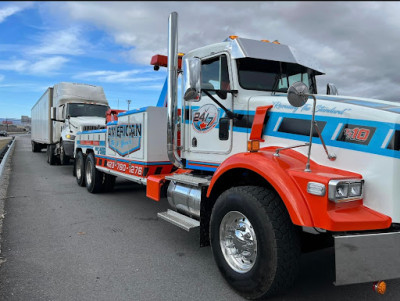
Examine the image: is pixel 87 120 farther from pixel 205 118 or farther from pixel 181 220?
pixel 181 220

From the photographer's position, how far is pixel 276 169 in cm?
285

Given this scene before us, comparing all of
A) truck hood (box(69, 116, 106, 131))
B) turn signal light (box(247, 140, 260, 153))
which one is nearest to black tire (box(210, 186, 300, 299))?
turn signal light (box(247, 140, 260, 153))

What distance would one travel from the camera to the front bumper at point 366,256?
2.39 m

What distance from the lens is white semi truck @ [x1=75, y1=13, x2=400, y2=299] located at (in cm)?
251

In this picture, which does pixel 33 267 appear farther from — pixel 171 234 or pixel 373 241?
pixel 373 241

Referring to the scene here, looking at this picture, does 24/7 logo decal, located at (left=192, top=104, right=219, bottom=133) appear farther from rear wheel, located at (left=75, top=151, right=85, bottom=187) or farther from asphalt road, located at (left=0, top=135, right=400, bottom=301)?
rear wheel, located at (left=75, top=151, right=85, bottom=187)

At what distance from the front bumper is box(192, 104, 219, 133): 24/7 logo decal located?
223 cm

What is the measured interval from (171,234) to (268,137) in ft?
7.77

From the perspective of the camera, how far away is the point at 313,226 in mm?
2525

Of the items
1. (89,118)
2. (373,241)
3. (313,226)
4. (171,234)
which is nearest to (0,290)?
(171,234)

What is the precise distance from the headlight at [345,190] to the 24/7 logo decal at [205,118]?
6.45 feet

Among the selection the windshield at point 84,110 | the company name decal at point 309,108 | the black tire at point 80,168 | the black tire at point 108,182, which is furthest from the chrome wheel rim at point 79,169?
the company name decal at point 309,108

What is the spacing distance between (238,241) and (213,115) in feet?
5.47

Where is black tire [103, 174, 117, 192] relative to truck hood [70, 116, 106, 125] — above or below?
below
